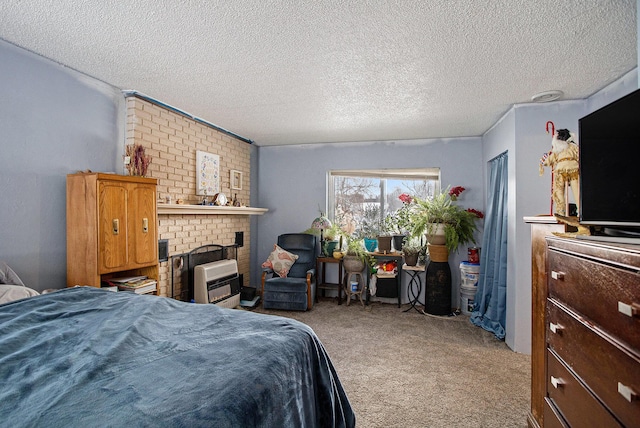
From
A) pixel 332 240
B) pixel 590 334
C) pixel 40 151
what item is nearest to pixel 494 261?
pixel 332 240

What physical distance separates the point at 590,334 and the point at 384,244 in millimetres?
3240

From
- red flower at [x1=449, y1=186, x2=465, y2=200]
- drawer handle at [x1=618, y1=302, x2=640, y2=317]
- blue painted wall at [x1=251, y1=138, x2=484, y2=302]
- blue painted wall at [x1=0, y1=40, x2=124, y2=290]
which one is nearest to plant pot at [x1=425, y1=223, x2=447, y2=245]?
red flower at [x1=449, y1=186, x2=465, y2=200]

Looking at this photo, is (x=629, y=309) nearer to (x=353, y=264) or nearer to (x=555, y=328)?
(x=555, y=328)

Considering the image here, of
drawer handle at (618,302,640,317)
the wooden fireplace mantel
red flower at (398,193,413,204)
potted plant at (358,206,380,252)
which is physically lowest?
drawer handle at (618,302,640,317)

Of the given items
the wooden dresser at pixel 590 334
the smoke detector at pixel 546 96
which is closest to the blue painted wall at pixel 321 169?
the smoke detector at pixel 546 96

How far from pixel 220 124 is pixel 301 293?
242 cm

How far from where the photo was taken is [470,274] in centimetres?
414

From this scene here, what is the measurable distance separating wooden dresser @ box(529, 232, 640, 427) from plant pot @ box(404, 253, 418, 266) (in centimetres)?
252

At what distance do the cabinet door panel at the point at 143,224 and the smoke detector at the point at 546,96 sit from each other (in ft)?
11.8

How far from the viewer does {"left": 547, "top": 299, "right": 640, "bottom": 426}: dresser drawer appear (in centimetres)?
104

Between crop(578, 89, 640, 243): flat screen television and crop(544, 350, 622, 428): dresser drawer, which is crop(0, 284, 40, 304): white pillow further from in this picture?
crop(578, 89, 640, 243): flat screen television

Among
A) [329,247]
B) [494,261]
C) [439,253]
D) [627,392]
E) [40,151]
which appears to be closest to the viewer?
[627,392]

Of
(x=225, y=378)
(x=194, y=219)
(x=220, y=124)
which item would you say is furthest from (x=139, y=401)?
(x=220, y=124)

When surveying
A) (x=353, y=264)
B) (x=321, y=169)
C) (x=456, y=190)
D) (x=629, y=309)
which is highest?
(x=321, y=169)
